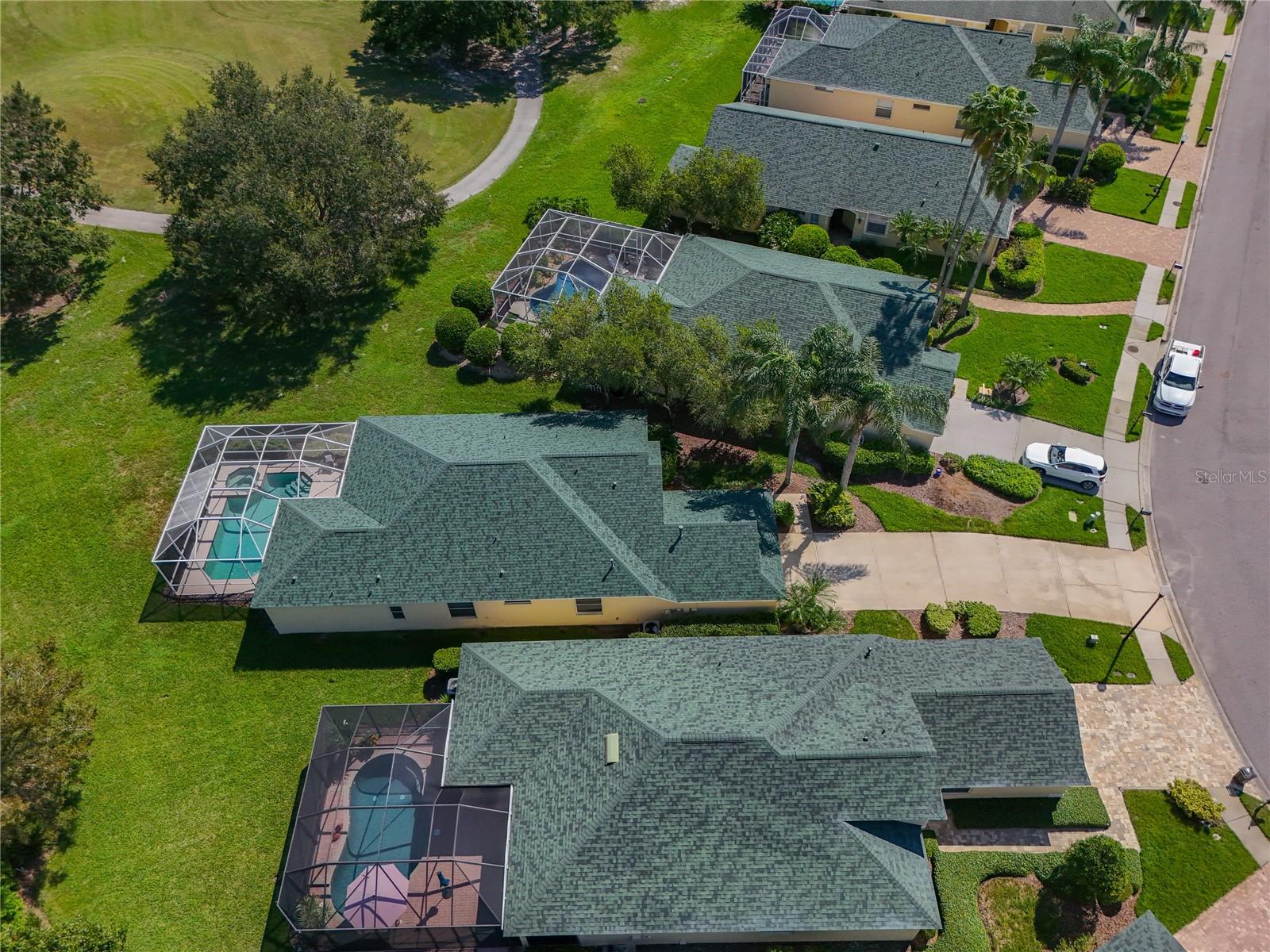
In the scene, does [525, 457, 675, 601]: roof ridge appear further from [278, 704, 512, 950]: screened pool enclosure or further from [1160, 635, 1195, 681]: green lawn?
[1160, 635, 1195, 681]: green lawn

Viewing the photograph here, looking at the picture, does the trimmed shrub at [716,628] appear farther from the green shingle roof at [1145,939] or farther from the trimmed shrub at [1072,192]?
the trimmed shrub at [1072,192]

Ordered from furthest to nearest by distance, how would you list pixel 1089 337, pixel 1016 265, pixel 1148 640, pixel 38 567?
1. pixel 1016 265
2. pixel 1089 337
3. pixel 38 567
4. pixel 1148 640

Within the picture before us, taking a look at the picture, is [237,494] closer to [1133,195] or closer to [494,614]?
[494,614]

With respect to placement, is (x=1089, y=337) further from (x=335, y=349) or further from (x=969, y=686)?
(x=335, y=349)

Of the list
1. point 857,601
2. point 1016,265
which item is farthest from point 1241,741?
point 1016,265

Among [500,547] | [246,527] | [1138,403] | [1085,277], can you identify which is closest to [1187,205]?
[1085,277]
